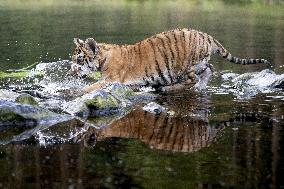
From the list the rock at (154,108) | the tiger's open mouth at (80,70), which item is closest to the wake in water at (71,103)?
the rock at (154,108)

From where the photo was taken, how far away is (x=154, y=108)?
12.4 m

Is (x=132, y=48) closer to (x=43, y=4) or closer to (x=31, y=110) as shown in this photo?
(x=31, y=110)

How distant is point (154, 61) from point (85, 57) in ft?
5.26

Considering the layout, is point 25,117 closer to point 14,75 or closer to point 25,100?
point 25,100

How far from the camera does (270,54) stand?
2231 centimetres

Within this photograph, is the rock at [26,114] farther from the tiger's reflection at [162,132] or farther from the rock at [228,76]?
the rock at [228,76]

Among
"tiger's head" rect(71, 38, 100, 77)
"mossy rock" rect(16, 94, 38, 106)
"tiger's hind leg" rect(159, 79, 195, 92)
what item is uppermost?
"tiger's head" rect(71, 38, 100, 77)

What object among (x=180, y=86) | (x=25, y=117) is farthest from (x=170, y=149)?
(x=180, y=86)

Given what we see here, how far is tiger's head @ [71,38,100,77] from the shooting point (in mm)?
14414

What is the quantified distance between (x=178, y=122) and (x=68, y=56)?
11782 millimetres

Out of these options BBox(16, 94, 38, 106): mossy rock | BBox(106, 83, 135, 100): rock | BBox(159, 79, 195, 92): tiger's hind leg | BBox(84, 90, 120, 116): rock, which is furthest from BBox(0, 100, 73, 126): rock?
BBox(159, 79, 195, 92): tiger's hind leg

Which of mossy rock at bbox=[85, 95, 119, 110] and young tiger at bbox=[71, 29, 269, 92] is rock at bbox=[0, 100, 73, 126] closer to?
mossy rock at bbox=[85, 95, 119, 110]

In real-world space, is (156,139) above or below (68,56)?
above

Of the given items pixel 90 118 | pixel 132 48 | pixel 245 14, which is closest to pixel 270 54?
pixel 132 48
